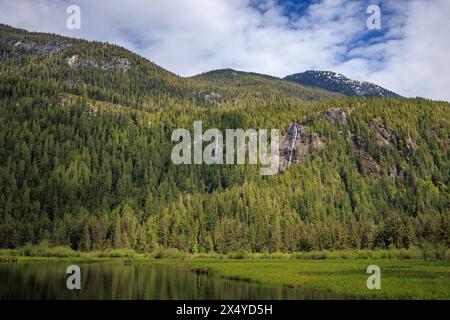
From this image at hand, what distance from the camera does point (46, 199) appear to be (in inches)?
7402

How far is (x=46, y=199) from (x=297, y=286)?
156 meters

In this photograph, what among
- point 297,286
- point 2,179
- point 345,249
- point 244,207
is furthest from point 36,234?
point 297,286

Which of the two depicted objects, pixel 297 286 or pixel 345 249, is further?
pixel 345 249

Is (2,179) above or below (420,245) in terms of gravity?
above

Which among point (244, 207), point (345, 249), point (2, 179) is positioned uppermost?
point (2, 179)
